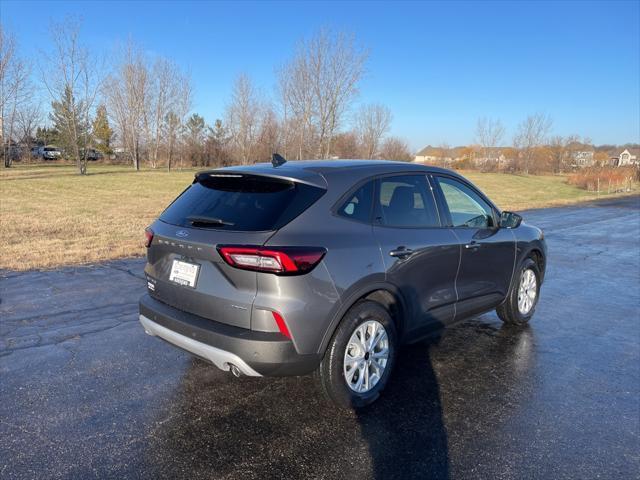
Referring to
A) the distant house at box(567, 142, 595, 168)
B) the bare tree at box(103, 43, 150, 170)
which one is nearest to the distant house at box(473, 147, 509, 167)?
the distant house at box(567, 142, 595, 168)

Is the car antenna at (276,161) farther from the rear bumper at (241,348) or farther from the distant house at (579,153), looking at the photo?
the distant house at (579,153)

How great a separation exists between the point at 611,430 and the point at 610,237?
10.9 meters

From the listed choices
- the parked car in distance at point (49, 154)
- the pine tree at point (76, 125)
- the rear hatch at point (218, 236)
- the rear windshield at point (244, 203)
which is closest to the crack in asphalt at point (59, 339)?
the rear hatch at point (218, 236)

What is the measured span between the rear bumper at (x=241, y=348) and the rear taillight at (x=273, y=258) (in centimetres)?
40

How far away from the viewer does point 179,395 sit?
3.38 m

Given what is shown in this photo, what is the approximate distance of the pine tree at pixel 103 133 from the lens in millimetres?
54281

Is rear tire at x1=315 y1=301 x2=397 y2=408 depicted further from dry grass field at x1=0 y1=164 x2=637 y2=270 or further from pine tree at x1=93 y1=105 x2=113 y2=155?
pine tree at x1=93 y1=105 x2=113 y2=155

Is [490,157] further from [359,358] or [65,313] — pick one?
[359,358]

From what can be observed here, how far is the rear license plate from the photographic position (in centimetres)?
307

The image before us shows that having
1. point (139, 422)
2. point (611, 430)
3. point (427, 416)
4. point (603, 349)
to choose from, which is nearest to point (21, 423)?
point (139, 422)

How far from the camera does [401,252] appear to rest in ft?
11.1

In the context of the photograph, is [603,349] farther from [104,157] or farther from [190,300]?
[104,157]

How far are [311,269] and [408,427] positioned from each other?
4.09 feet

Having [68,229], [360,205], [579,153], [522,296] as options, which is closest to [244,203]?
[360,205]
